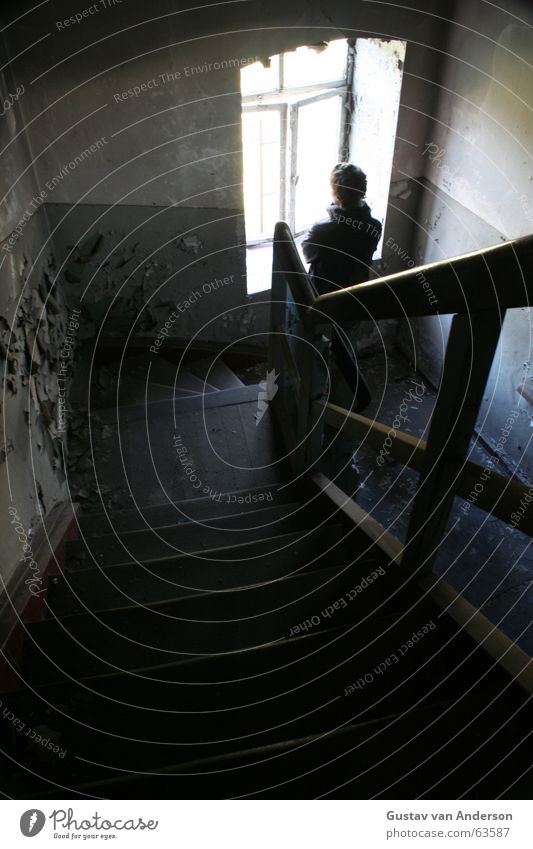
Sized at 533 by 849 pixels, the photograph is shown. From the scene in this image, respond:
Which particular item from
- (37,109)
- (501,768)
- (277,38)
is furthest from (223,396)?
(501,768)

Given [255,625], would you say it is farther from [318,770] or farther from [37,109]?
[37,109]

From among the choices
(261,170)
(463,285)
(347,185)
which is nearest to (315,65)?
(261,170)

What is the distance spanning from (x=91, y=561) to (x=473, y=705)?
1464 millimetres

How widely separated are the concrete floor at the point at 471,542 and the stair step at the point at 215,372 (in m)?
0.89

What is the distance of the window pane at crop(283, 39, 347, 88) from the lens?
12.2ft

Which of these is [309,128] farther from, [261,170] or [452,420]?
[452,420]

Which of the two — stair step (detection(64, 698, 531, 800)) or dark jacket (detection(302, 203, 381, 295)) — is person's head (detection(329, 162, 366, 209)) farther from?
stair step (detection(64, 698, 531, 800))

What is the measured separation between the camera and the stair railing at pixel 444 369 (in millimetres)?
1038

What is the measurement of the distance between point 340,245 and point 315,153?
1.74 metres

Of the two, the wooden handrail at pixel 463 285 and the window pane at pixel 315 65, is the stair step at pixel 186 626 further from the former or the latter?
the window pane at pixel 315 65

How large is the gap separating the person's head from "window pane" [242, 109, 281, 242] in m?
1.26

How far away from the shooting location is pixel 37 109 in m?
2.90

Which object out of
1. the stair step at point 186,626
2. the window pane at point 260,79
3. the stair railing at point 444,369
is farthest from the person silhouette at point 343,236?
the stair step at point 186,626

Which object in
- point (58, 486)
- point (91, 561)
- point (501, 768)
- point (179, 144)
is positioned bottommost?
point (501, 768)
